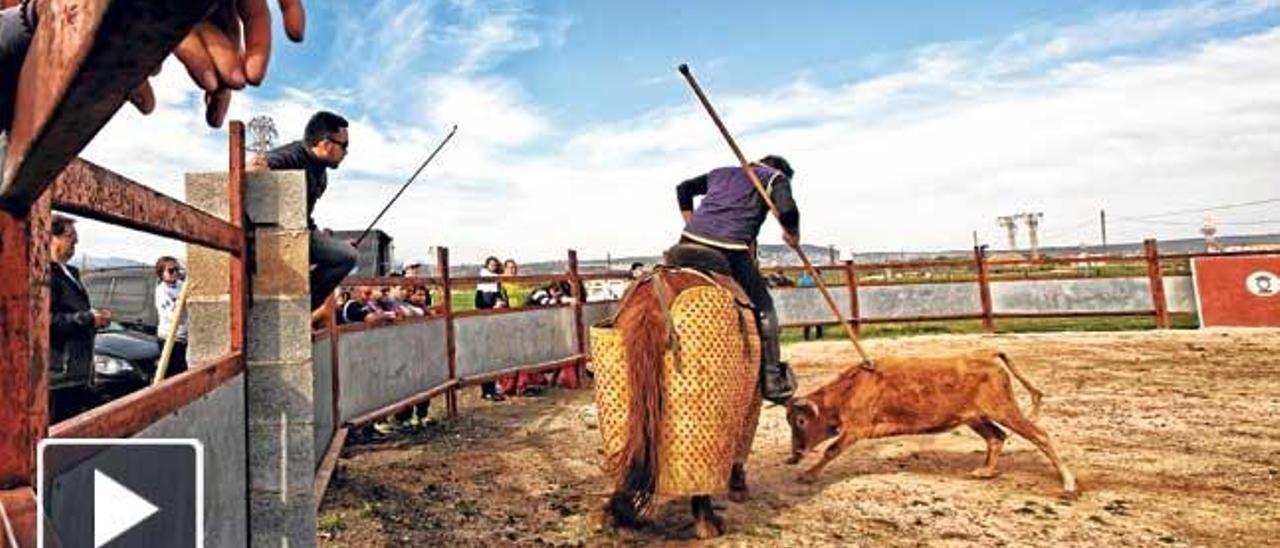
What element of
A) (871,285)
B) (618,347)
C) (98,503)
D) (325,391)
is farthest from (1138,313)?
(98,503)

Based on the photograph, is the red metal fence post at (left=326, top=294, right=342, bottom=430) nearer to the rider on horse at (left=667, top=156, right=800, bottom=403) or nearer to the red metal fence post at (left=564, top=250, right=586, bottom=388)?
the rider on horse at (left=667, top=156, right=800, bottom=403)

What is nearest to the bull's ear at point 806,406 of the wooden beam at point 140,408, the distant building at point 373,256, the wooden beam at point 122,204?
the wooden beam at point 140,408

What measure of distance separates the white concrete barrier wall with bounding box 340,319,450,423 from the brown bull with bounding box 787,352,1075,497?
3169mm

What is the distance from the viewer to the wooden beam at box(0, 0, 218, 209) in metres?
0.39

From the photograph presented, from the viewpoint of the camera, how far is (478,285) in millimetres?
8844

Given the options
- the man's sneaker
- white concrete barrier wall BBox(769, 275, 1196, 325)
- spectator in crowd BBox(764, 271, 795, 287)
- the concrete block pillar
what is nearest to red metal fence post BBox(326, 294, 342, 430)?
the concrete block pillar

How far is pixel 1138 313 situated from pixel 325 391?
43.1 ft

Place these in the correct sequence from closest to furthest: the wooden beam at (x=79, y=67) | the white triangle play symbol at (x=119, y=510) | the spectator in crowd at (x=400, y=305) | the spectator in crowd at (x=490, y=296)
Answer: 1. the wooden beam at (x=79, y=67)
2. the white triangle play symbol at (x=119, y=510)
3. the spectator in crowd at (x=400, y=305)
4. the spectator in crowd at (x=490, y=296)

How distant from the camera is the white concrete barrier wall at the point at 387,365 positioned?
4859 mm

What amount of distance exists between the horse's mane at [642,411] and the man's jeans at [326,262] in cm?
134

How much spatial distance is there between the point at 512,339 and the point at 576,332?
1.39 m

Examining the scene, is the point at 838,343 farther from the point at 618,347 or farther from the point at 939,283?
the point at 618,347

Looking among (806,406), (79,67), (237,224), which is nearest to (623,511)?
(806,406)

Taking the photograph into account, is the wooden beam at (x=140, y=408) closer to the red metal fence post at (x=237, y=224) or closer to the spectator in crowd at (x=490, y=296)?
the red metal fence post at (x=237, y=224)
